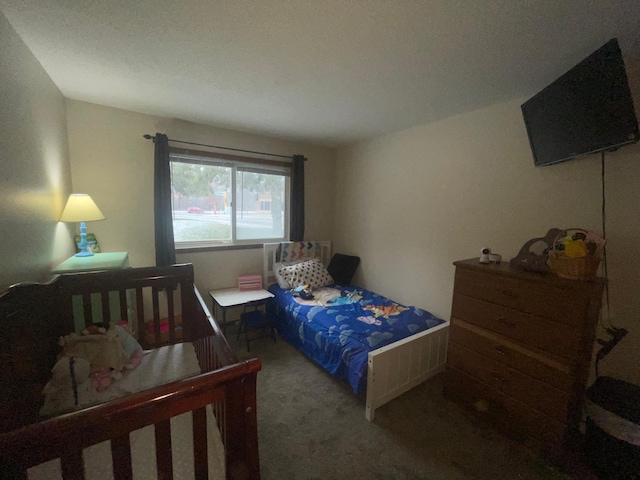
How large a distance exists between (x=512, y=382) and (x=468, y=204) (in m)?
1.40

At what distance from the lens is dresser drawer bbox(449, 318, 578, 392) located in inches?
57.3

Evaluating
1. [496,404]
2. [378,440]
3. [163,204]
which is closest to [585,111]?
[496,404]

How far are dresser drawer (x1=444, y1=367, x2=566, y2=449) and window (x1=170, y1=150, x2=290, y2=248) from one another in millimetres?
2533

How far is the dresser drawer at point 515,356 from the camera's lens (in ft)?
4.77

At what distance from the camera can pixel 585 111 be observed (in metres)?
1.39

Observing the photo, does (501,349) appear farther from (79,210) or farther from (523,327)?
(79,210)

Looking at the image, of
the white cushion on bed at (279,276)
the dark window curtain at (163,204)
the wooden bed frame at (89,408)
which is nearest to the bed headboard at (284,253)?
the white cushion on bed at (279,276)

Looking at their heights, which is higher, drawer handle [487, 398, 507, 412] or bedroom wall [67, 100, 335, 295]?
bedroom wall [67, 100, 335, 295]

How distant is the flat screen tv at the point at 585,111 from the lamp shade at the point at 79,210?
3.15 metres

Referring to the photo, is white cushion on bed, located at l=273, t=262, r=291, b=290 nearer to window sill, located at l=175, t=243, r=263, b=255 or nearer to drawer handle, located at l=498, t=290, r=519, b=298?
window sill, located at l=175, t=243, r=263, b=255

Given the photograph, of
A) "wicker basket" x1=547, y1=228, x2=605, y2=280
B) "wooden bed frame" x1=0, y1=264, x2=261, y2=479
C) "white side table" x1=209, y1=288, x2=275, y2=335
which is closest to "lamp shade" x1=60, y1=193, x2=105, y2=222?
"wooden bed frame" x1=0, y1=264, x2=261, y2=479

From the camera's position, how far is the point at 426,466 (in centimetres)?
150

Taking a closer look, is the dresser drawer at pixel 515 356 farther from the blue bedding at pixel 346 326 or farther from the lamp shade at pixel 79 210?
the lamp shade at pixel 79 210

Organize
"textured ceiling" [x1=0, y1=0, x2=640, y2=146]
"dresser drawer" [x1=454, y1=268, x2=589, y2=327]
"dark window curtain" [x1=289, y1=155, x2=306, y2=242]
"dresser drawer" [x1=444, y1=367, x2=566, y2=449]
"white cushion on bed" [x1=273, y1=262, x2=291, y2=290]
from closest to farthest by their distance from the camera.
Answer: "textured ceiling" [x1=0, y1=0, x2=640, y2=146], "dresser drawer" [x1=454, y1=268, x2=589, y2=327], "dresser drawer" [x1=444, y1=367, x2=566, y2=449], "white cushion on bed" [x1=273, y1=262, x2=291, y2=290], "dark window curtain" [x1=289, y1=155, x2=306, y2=242]
